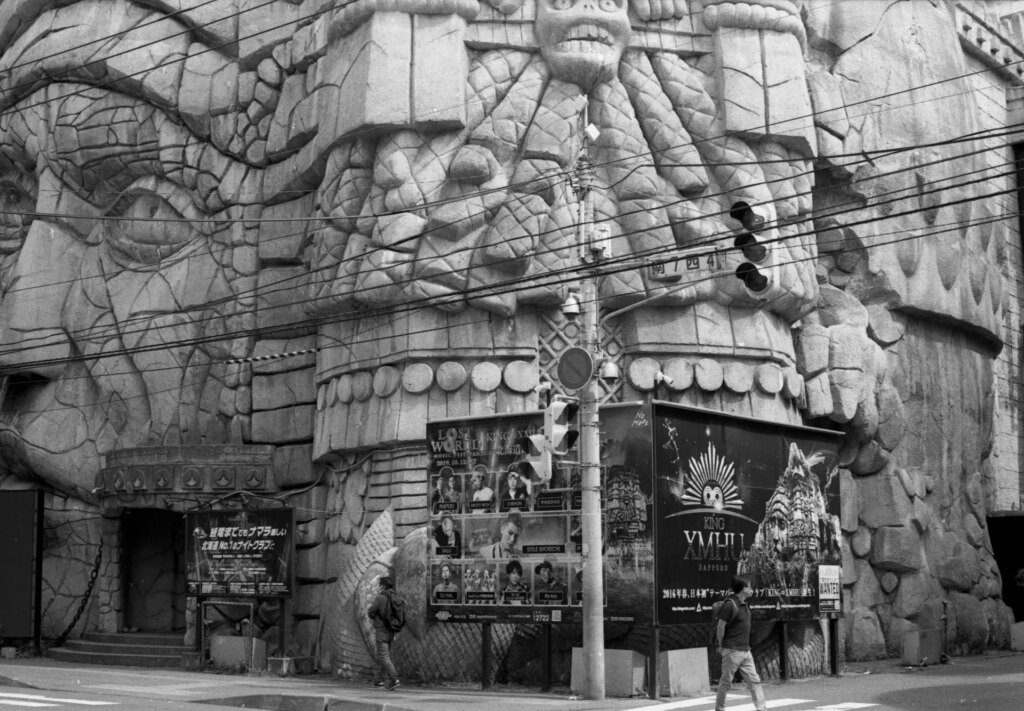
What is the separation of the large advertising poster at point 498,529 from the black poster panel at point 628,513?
0.52 metres

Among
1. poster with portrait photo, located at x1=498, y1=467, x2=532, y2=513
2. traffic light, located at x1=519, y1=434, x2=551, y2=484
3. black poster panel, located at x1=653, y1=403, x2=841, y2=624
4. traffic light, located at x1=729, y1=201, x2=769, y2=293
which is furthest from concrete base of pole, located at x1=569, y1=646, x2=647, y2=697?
traffic light, located at x1=729, y1=201, x2=769, y2=293

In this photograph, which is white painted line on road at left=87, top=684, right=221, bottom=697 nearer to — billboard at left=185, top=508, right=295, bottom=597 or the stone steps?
billboard at left=185, top=508, right=295, bottom=597

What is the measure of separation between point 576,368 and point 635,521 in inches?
112

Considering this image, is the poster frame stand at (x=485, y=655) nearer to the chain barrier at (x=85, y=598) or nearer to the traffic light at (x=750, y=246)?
the traffic light at (x=750, y=246)

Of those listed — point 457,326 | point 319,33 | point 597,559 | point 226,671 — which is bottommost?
point 226,671

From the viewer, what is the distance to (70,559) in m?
32.4

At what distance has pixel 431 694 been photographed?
69.4ft

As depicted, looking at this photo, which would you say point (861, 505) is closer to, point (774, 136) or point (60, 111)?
point (774, 136)

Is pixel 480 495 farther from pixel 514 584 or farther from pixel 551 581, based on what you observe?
pixel 551 581

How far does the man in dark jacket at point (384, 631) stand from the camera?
72.7ft

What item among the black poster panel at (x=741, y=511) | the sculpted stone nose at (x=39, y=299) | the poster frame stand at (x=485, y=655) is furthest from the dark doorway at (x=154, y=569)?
the black poster panel at (x=741, y=511)

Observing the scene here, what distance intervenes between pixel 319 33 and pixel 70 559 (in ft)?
45.3

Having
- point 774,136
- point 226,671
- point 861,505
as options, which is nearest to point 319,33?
point 774,136

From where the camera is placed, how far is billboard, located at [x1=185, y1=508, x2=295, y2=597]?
25797 mm
